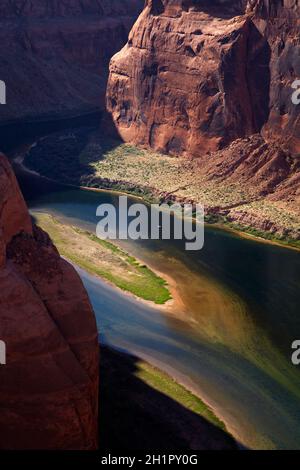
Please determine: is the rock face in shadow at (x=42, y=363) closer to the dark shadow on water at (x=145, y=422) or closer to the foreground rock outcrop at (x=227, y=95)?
the dark shadow on water at (x=145, y=422)

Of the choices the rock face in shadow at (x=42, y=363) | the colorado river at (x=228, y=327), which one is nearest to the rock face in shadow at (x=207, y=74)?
the colorado river at (x=228, y=327)

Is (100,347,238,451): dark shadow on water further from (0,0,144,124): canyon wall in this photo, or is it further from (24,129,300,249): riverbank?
(0,0,144,124): canyon wall

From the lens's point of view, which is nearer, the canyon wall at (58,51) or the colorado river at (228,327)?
the colorado river at (228,327)

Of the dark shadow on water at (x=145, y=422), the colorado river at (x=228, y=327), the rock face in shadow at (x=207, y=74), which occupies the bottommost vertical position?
the colorado river at (x=228, y=327)

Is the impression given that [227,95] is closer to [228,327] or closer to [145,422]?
[228,327]

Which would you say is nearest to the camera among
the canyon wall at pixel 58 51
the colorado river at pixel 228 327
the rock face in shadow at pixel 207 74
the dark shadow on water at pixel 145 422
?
the dark shadow on water at pixel 145 422

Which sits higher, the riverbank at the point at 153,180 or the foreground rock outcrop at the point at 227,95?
the foreground rock outcrop at the point at 227,95
